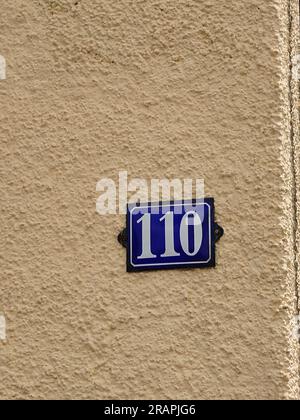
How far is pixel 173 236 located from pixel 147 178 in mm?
151

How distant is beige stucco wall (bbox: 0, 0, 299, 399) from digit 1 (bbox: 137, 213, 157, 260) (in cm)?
5

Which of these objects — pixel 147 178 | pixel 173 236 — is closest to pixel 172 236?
pixel 173 236

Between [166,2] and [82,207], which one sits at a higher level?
[166,2]

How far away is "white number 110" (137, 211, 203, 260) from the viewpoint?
1.89 metres

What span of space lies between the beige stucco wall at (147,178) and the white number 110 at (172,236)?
0.05 meters

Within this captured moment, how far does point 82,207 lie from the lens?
6.50 ft

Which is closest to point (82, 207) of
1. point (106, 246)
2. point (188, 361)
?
point (106, 246)

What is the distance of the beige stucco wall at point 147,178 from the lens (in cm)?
184

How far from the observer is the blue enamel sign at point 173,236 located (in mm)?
1885
